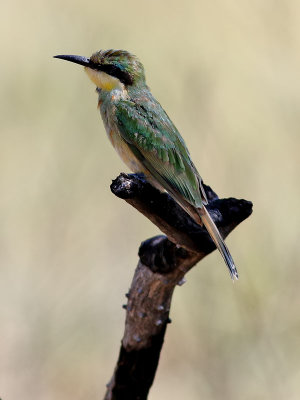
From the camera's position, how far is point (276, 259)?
12.1 ft

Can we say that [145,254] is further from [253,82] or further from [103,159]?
[253,82]

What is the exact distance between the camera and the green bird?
9.25 ft

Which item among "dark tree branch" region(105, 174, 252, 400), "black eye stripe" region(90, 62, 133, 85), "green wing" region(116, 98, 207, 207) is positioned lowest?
"dark tree branch" region(105, 174, 252, 400)

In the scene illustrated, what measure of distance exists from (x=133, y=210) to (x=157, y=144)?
1.20 metres

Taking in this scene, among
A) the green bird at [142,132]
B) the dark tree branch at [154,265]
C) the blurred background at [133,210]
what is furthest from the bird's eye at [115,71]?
the blurred background at [133,210]

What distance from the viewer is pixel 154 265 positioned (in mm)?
2758

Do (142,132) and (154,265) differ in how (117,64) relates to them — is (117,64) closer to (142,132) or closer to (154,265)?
(142,132)

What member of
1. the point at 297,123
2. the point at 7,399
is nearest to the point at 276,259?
the point at 297,123

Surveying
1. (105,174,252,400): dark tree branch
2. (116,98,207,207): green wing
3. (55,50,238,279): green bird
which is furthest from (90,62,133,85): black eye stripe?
(105,174,252,400): dark tree branch

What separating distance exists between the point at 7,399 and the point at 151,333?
3.57ft

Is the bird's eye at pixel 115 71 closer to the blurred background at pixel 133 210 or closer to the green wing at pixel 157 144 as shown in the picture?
the green wing at pixel 157 144

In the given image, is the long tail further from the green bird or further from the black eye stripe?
the black eye stripe

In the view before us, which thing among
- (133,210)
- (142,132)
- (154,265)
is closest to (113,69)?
(142,132)

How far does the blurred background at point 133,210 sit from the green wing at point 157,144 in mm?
742
